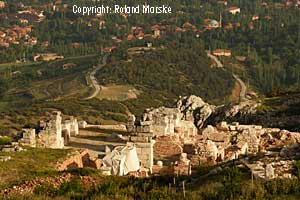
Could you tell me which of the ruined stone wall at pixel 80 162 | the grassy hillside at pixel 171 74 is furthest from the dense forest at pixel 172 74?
the ruined stone wall at pixel 80 162

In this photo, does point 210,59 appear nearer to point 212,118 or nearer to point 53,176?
point 212,118

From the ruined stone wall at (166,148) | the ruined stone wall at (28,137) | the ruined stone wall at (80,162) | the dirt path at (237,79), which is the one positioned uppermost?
the ruined stone wall at (28,137)

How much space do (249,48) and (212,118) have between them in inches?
3806

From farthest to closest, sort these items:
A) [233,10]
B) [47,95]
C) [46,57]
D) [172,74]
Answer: [233,10] → [46,57] → [172,74] → [47,95]

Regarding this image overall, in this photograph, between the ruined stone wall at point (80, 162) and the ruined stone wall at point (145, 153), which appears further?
the ruined stone wall at point (145, 153)

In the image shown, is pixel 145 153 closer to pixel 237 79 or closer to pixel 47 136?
pixel 47 136

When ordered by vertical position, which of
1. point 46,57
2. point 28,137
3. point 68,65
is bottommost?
point 46,57

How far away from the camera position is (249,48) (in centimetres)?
13338

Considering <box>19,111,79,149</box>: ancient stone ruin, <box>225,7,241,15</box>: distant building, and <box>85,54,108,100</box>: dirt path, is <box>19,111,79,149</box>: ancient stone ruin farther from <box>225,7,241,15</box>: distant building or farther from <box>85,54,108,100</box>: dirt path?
<box>225,7,241,15</box>: distant building

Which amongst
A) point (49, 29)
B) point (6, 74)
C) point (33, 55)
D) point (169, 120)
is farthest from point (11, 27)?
point (169, 120)

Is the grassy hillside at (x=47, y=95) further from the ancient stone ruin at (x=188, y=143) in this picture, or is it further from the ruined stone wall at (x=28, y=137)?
the ruined stone wall at (x=28, y=137)

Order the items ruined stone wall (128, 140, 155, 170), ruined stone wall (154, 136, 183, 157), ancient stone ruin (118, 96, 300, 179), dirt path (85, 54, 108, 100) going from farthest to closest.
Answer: dirt path (85, 54, 108, 100)
ruined stone wall (154, 136, 183, 157)
ancient stone ruin (118, 96, 300, 179)
ruined stone wall (128, 140, 155, 170)


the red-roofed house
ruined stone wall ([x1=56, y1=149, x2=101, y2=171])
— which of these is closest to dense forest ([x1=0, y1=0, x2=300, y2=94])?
the red-roofed house

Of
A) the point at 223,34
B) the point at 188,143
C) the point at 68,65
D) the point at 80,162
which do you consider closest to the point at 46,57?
the point at 68,65
